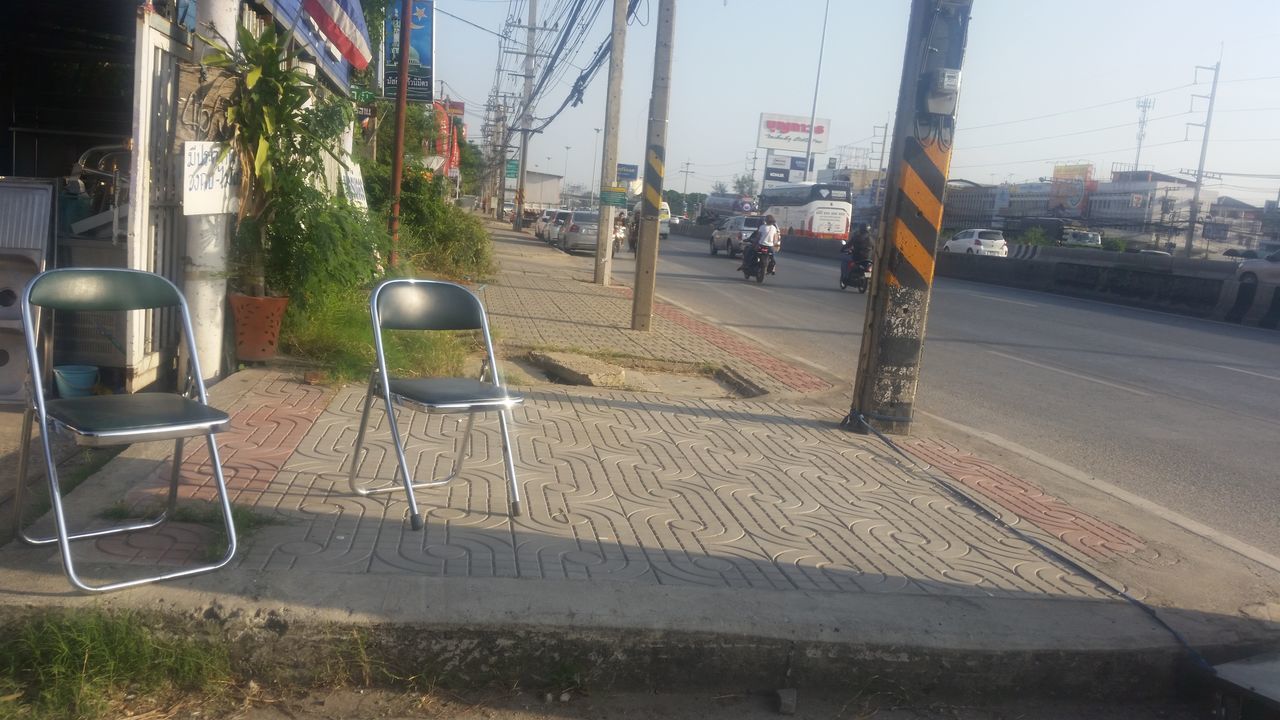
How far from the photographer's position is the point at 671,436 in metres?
6.34

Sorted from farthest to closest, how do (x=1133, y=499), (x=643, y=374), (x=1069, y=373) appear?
(x=1069, y=373) < (x=643, y=374) < (x=1133, y=499)

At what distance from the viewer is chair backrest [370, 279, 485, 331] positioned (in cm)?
443

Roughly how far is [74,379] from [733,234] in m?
31.7

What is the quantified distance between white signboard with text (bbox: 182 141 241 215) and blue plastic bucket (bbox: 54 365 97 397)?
1067mm

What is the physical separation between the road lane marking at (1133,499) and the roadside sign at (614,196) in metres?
10.5

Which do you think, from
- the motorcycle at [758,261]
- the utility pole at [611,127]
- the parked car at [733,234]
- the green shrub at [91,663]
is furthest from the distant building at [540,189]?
the green shrub at [91,663]

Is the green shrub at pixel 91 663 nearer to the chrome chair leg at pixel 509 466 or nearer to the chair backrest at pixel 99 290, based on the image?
the chair backrest at pixel 99 290

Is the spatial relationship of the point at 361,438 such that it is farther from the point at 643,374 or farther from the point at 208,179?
the point at 643,374

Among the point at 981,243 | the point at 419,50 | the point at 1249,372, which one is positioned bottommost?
the point at 1249,372

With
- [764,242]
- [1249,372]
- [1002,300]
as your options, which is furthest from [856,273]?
[1249,372]

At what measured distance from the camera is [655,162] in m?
12.1

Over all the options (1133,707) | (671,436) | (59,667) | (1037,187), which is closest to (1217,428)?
(671,436)

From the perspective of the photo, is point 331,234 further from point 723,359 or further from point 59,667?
point 59,667

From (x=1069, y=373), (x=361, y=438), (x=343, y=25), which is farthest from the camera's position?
(x=1069, y=373)
